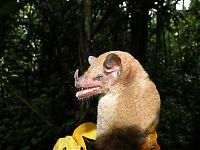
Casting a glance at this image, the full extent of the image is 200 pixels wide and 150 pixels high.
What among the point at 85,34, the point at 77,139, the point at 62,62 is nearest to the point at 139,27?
the point at 62,62

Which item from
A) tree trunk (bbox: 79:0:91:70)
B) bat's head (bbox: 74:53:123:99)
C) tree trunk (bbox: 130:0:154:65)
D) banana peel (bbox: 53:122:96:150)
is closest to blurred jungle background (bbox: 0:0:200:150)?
tree trunk (bbox: 130:0:154:65)

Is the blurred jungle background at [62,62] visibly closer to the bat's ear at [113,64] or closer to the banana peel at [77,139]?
the banana peel at [77,139]

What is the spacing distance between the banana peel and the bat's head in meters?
0.11

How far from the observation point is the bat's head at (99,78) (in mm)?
810

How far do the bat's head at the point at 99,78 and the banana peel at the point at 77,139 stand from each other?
0.11 meters

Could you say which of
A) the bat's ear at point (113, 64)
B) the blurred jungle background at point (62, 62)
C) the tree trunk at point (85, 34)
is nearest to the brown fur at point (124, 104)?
the bat's ear at point (113, 64)

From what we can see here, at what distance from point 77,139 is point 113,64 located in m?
0.21

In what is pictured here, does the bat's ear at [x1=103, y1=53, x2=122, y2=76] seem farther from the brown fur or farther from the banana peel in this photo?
the banana peel

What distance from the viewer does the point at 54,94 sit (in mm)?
3369

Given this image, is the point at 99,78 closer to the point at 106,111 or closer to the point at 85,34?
the point at 106,111

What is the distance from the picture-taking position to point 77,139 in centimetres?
89

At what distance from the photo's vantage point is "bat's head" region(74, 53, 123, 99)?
0.81m

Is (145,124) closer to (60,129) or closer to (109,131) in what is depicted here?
(109,131)

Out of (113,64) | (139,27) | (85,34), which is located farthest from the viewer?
(139,27)
